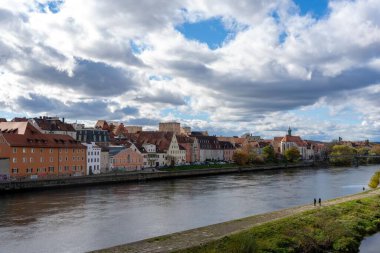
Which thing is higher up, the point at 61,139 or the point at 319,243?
the point at 61,139

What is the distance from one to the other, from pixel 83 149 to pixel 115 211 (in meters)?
32.9

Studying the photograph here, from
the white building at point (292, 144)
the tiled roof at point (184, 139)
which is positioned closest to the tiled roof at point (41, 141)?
the tiled roof at point (184, 139)

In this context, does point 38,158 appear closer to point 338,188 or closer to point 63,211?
point 63,211

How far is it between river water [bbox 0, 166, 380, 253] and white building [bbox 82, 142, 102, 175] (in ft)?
44.7

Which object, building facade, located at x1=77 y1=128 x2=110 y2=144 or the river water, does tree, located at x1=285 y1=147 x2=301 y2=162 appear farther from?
the river water

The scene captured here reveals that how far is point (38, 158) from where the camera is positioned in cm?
5778

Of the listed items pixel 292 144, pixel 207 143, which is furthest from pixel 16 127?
pixel 292 144

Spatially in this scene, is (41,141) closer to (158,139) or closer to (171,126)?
(158,139)

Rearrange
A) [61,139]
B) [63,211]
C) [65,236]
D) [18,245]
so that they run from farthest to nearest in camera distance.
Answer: [61,139] < [63,211] < [65,236] < [18,245]

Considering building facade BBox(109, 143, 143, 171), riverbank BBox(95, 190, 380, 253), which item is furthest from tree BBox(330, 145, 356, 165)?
riverbank BBox(95, 190, 380, 253)

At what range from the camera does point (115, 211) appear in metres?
35.1

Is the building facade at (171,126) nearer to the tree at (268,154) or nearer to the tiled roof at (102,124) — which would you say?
the tiled roof at (102,124)

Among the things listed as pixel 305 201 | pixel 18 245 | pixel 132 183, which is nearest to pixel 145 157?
pixel 132 183

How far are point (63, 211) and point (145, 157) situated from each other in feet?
161
